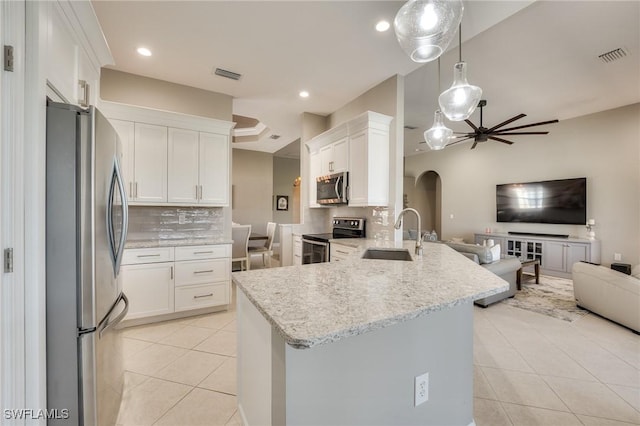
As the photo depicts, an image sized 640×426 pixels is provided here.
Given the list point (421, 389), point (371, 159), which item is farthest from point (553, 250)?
point (421, 389)

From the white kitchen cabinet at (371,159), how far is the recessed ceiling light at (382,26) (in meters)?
0.87

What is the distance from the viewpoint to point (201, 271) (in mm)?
3086

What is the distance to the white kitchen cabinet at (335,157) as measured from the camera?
3.58 m

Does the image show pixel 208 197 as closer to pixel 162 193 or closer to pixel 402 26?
pixel 162 193

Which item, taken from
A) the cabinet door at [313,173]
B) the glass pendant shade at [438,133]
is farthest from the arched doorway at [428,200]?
the glass pendant shade at [438,133]

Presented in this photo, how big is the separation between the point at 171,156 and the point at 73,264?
7.59 ft

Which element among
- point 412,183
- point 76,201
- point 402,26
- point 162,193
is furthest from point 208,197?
point 412,183

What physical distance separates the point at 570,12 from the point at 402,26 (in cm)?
217

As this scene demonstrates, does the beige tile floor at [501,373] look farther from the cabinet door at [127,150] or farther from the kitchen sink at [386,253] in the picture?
the cabinet door at [127,150]

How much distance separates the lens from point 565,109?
4625mm

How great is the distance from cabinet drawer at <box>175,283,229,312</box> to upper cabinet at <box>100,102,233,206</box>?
1.02m

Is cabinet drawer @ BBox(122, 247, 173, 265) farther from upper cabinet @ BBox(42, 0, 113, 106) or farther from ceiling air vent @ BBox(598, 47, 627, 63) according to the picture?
ceiling air vent @ BBox(598, 47, 627, 63)

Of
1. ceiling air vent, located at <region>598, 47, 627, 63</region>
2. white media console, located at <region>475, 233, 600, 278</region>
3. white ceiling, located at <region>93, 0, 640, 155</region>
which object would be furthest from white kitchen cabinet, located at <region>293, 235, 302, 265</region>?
white media console, located at <region>475, 233, 600, 278</region>

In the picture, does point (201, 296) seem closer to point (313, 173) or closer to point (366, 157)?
point (313, 173)
